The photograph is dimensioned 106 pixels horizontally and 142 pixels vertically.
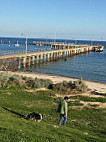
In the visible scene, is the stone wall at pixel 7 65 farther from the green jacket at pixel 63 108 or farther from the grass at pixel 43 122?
the green jacket at pixel 63 108

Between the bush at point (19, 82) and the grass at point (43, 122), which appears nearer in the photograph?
the grass at point (43, 122)

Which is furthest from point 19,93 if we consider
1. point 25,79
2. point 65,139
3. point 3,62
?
point 3,62

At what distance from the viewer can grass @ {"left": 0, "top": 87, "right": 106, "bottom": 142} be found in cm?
734

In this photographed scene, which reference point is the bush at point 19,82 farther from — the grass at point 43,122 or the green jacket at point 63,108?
the green jacket at point 63,108

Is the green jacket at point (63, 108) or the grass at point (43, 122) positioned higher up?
the green jacket at point (63, 108)

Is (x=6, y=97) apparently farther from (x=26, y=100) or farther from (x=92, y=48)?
(x=92, y=48)

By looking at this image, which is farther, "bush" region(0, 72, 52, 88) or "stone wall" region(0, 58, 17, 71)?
"stone wall" region(0, 58, 17, 71)

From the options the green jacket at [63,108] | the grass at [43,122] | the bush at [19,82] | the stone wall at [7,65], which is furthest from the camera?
the stone wall at [7,65]

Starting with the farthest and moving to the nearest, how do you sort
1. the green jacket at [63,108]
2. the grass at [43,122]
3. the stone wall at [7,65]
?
the stone wall at [7,65] < the green jacket at [63,108] < the grass at [43,122]

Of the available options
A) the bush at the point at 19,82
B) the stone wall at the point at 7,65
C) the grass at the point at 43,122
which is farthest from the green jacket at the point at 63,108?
the stone wall at the point at 7,65

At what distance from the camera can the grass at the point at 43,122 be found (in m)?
7.34

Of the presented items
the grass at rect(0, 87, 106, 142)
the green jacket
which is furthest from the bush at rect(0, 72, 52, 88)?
the green jacket

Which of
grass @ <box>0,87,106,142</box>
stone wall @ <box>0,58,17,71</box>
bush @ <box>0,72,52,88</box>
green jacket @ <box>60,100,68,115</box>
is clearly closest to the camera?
grass @ <box>0,87,106,142</box>

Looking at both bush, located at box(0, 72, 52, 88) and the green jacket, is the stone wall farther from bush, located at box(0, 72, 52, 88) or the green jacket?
the green jacket
